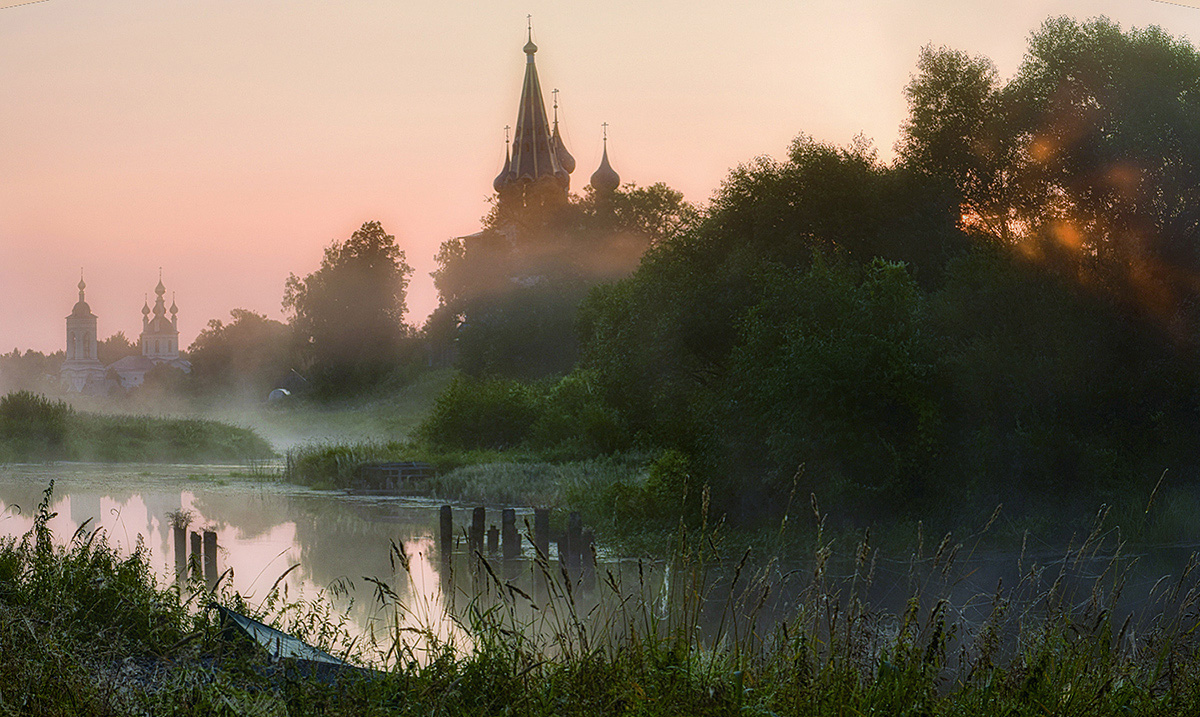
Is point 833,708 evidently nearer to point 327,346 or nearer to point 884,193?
point 884,193

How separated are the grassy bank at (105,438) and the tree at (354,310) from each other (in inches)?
196

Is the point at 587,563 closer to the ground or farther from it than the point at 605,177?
closer to the ground

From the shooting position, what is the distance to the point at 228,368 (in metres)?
43.9

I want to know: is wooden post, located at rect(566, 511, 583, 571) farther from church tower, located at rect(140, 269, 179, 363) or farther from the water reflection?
church tower, located at rect(140, 269, 179, 363)

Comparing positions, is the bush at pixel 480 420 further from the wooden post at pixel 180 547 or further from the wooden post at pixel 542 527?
the wooden post at pixel 542 527

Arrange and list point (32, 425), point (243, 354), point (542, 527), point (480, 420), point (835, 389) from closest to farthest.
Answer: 1. point (542, 527)
2. point (835, 389)
3. point (480, 420)
4. point (32, 425)
5. point (243, 354)

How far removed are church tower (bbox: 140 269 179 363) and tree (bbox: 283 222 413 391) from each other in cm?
1418

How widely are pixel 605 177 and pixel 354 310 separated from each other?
22931mm

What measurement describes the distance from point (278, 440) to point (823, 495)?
87.2ft

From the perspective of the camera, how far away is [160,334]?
61250 millimetres

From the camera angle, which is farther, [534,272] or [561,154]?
[561,154]

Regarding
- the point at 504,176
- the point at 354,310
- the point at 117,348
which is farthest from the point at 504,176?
the point at 117,348

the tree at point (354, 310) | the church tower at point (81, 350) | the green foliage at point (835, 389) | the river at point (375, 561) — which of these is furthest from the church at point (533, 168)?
the green foliage at point (835, 389)

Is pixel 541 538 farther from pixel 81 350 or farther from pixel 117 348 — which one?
pixel 117 348
